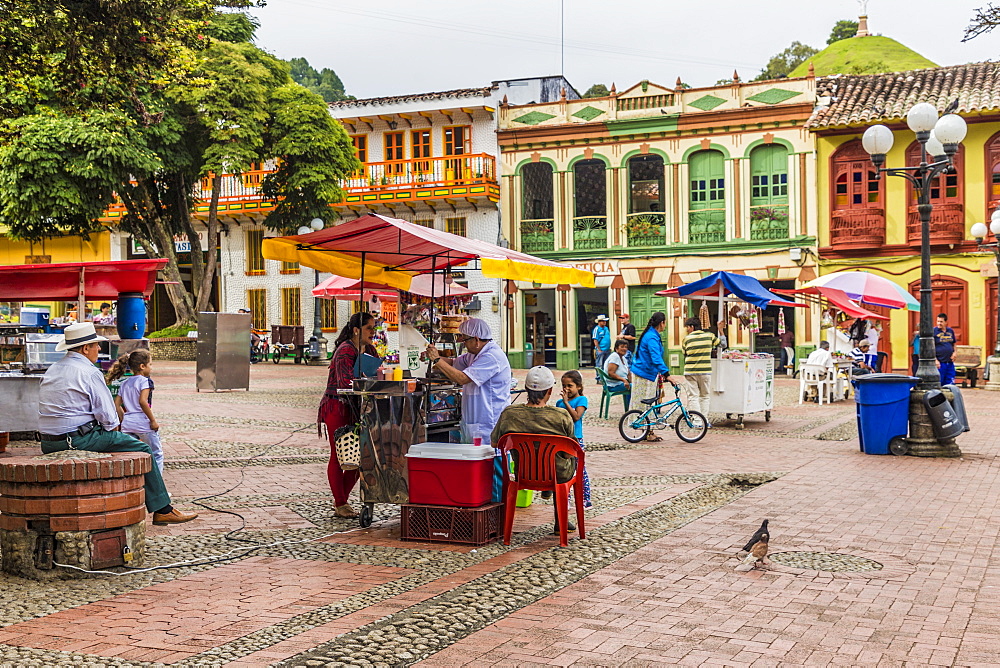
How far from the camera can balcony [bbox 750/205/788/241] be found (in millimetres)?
30188

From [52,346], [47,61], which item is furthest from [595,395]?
[47,61]

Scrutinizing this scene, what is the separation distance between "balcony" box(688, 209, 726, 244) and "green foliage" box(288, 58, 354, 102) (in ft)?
119

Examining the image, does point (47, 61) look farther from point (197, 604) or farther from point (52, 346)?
point (197, 604)

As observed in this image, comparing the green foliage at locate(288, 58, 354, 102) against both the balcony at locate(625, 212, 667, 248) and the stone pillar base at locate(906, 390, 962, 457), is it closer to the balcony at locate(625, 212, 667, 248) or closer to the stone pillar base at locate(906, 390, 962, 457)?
the balcony at locate(625, 212, 667, 248)

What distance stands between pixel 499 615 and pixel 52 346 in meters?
10.1

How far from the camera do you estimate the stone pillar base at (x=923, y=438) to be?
12.0m

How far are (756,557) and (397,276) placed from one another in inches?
189

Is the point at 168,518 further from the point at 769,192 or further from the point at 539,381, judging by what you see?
the point at 769,192

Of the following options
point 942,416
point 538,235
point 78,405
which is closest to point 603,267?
point 538,235

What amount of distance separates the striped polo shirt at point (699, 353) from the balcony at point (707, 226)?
660 inches

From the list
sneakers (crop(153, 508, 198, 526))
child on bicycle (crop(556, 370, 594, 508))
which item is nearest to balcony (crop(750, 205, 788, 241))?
child on bicycle (crop(556, 370, 594, 508))

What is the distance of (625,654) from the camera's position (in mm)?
4793

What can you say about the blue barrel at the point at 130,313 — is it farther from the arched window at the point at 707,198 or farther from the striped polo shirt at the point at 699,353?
the arched window at the point at 707,198

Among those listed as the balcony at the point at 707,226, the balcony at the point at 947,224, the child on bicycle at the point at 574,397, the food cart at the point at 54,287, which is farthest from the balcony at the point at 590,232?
the child on bicycle at the point at 574,397
